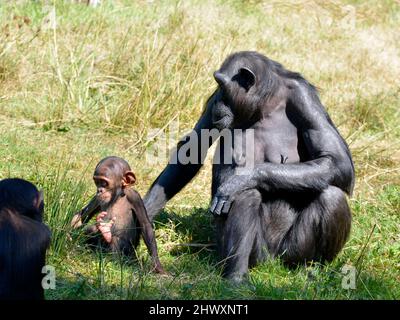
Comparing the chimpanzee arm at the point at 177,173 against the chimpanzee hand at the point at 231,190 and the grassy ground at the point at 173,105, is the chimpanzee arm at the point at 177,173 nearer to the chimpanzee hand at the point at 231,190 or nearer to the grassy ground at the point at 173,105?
the grassy ground at the point at 173,105

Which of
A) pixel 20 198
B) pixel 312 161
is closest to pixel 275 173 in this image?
pixel 312 161

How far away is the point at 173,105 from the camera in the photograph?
29.8 feet

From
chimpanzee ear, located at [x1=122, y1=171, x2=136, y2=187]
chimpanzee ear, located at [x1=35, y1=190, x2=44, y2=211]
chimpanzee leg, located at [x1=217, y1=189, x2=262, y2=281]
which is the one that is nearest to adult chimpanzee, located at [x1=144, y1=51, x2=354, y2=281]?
chimpanzee leg, located at [x1=217, y1=189, x2=262, y2=281]

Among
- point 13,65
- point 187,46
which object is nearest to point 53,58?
point 13,65

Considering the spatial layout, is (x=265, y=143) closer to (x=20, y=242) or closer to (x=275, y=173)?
(x=275, y=173)

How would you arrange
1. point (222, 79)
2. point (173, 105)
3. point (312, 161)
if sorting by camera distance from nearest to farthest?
point (312, 161) < point (222, 79) < point (173, 105)

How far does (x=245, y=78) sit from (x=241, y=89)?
0.10 meters

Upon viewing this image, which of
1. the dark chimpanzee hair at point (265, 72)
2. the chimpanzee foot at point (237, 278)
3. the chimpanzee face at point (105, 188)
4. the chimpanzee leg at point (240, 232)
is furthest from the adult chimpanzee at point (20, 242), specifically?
the dark chimpanzee hair at point (265, 72)

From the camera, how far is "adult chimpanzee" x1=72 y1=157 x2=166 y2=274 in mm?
6238

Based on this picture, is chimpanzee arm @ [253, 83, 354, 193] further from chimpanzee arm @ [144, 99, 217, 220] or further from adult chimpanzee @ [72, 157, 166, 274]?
adult chimpanzee @ [72, 157, 166, 274]

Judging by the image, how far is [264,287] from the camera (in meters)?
5.81

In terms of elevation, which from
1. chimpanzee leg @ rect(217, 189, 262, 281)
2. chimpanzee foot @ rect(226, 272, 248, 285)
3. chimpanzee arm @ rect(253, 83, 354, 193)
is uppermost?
chimpanzee arm @ rect(253, 83, 354, 193)

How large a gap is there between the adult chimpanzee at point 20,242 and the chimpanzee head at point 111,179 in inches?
57.3

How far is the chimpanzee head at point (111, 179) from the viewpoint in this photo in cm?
623
